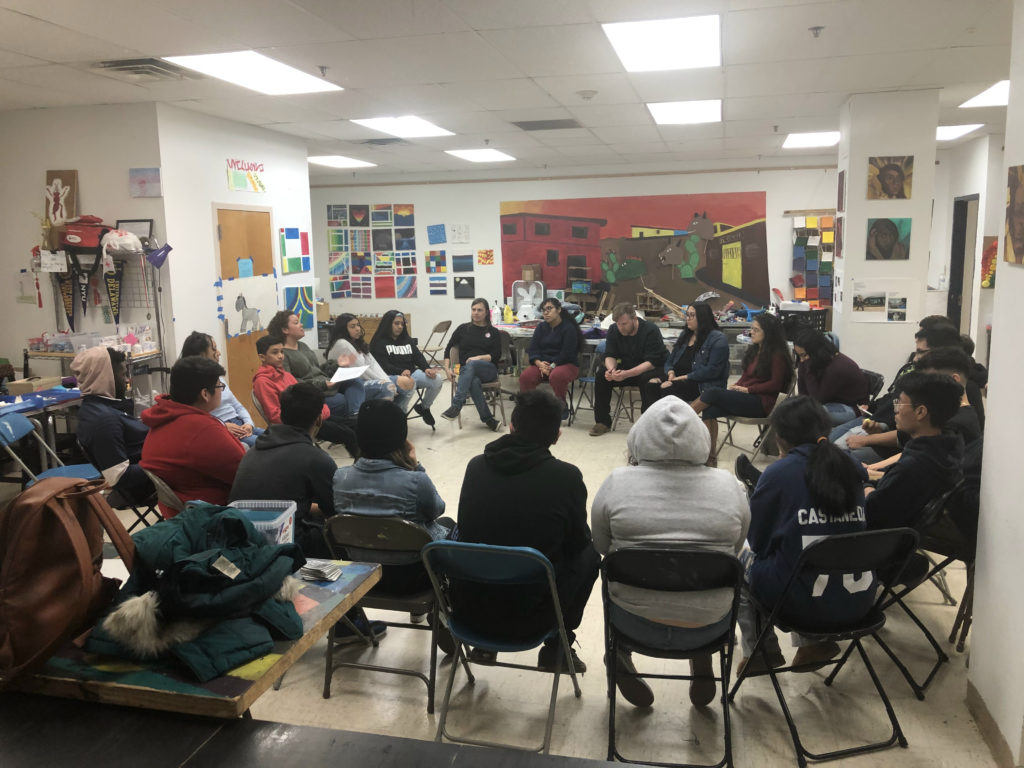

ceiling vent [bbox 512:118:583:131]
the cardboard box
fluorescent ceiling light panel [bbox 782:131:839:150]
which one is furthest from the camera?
fluorescent ceiling light panel [bbox 782:131:839:150]

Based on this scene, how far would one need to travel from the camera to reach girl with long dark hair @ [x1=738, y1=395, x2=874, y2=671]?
8.06ft

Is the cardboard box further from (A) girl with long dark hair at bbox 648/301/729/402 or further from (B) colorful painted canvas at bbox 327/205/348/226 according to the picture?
(B) colorful painted canvas at bbox 327/205/348/226

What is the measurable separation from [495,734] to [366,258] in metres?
9.93

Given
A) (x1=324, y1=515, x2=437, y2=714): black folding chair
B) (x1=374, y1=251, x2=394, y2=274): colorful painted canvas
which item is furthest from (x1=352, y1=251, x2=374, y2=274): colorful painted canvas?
(x1=324, y1=515, x2=437, y2=714): black folding chair

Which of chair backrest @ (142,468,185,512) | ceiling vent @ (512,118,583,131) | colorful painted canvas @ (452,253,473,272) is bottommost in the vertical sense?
chair backrest @ (142,468,185,512)

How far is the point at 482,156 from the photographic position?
9516mm

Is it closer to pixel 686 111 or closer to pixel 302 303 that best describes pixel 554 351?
pixel 686 111

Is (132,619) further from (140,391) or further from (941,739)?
(140,391)

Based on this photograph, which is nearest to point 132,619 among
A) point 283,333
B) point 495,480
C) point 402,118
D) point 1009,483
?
point 495,480

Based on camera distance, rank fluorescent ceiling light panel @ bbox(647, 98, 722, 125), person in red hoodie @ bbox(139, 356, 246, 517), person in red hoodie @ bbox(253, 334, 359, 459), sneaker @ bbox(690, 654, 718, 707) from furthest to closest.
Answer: fluorescent ceiling light panel @ bbox(647, 98, 722, 125) < person in red hoodie @ bbox(253, 334, 359, 459) < person in red hoodie @ bbox(139, 356, 246, 517) < sneaker @ bbox(690, 654, 718, 707)

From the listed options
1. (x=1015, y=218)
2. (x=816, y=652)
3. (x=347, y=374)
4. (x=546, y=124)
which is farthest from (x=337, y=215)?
(x=1015, y=218)

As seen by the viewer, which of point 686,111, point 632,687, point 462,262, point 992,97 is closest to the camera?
point 632,687

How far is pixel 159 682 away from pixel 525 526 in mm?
1181

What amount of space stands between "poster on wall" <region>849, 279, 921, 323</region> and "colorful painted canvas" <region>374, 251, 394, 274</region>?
24.1 ft
